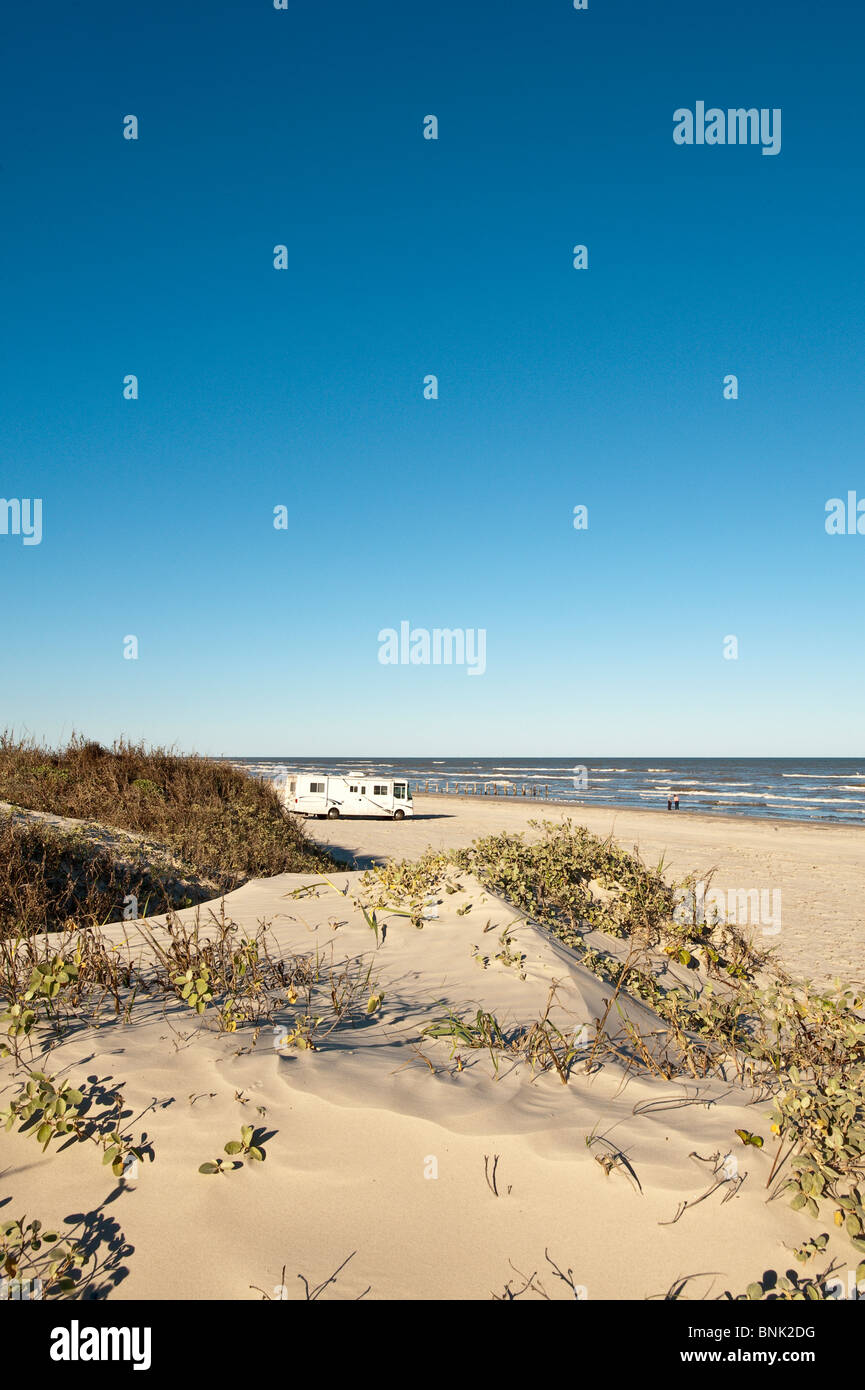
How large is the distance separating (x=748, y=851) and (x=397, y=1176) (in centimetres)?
2173

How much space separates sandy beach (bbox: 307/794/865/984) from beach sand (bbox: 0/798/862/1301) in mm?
3366

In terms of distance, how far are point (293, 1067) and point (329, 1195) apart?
737mm

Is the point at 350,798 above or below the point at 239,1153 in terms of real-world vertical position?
below

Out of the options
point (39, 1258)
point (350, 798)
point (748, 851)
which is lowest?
point (748, 851)

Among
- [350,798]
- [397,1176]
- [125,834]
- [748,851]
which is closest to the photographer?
[397,1176]

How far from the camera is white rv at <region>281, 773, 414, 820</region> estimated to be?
32594 millimetres

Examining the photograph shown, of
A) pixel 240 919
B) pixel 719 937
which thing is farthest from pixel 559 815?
pixel 240 919

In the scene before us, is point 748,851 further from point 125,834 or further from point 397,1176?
point 397,1176

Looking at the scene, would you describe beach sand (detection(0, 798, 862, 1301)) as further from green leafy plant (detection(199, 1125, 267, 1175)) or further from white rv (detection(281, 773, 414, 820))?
white rv (detection(281, 773, 414, 820))

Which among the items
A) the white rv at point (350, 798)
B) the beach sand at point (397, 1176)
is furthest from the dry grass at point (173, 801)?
the white rv at point (350, 798)

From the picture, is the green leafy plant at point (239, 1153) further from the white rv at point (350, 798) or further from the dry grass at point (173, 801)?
the white rv at point (350, 798)

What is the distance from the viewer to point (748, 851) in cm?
2180

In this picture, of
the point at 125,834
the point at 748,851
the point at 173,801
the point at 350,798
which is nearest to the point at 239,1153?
the point at 125,834
